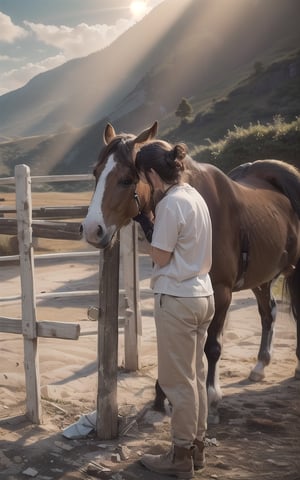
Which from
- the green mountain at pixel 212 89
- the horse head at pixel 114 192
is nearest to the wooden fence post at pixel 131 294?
the horse head at pixel 114 192

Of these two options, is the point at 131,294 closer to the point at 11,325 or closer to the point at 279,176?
the point at 11,325

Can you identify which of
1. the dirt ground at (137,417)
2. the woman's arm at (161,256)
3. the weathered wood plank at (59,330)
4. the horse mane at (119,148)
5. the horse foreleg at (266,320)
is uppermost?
the horse mane at (119,148)

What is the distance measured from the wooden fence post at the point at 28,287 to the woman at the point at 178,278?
3.17 feet

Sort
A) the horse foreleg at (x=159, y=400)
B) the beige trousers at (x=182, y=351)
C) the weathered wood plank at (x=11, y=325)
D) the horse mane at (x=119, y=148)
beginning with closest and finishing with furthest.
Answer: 1. the beige trousers at (x=182, y=351)
2. the horse mane at (x=119, y=148)
3. the weathered wood plank at (x=11, y=325)
4. the horse foreleg at (x=159, y=400)

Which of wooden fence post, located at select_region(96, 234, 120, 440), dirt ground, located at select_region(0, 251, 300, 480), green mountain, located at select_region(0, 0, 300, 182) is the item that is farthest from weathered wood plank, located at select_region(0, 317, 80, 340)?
green mountain, located at select_region(0, 0, 300, 182)

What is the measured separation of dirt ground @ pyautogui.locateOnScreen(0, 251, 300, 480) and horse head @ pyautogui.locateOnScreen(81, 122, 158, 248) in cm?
128

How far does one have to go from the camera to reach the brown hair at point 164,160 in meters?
2.64

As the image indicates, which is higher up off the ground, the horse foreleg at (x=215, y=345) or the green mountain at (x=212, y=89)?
the green mountain at (x=212, y=89)

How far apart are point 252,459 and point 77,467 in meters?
1.02

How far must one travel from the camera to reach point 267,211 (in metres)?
4.33

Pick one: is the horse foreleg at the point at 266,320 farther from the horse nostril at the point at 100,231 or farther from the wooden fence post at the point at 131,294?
the horse nostril at the point at 100,231

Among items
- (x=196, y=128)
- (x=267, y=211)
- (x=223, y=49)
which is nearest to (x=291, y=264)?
(x=267, y=211)

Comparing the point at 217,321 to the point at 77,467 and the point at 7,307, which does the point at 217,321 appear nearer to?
the point at 77,467

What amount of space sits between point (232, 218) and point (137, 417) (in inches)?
60.9
